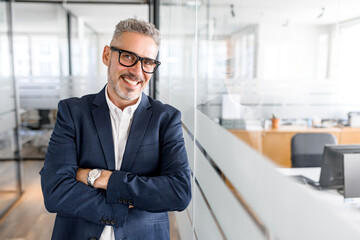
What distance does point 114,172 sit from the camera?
141 centimetres

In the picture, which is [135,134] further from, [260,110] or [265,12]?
[265,12]

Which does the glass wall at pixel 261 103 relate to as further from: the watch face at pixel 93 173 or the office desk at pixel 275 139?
the watch face at pixel 93 173

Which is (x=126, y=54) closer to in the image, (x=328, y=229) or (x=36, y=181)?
(x=328, y=229)

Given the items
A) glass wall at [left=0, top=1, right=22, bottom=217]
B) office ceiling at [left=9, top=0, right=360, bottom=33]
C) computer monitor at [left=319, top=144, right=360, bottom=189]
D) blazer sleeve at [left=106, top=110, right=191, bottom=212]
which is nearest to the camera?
office ceiling at [left=9, top=0, right=360, bottom=33]

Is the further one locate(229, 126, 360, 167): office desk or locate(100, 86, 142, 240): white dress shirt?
locate(100, 86, 142, 240): white dress shirt

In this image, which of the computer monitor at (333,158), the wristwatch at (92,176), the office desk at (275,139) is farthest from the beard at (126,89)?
the computer monitor at (333,158)

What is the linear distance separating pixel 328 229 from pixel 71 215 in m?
1.06

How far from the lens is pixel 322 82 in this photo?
95 centimetres

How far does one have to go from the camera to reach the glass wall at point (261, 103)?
79cm

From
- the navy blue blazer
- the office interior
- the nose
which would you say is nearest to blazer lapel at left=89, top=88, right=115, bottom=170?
the navy blue blazer

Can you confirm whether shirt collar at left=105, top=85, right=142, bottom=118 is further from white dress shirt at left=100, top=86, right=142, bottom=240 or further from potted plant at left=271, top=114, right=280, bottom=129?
potted plant at left=271, top=114, right=280, bottom=129

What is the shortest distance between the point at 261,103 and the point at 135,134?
517 millimetres

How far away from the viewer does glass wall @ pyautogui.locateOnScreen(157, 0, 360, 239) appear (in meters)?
0.79

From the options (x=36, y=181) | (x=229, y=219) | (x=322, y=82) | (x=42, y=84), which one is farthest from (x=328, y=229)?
(x=42, y=84)
